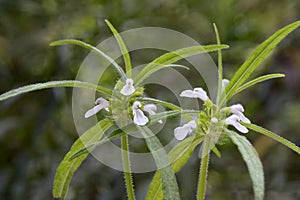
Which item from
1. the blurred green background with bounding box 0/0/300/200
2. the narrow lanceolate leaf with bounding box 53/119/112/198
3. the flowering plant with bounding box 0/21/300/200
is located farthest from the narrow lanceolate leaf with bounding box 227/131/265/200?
the blurred green background with bounding box 0/0/300/200

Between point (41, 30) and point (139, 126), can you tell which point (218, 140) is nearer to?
point (139, 126)

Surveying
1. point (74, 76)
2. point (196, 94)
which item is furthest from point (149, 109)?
point (74, 76)

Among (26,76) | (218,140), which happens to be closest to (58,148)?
(26,76)

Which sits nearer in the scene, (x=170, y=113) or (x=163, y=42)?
(x=170, y=113)

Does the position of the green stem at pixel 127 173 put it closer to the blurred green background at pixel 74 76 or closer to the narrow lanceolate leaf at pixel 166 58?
the narrow lanceolate leaf at pixel 166 58

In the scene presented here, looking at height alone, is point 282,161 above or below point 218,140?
above

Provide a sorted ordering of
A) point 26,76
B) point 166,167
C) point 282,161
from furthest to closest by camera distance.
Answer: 1. point 26,76
2. point 282,161
3. point 166,167

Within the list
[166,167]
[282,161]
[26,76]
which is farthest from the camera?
[26,76]
